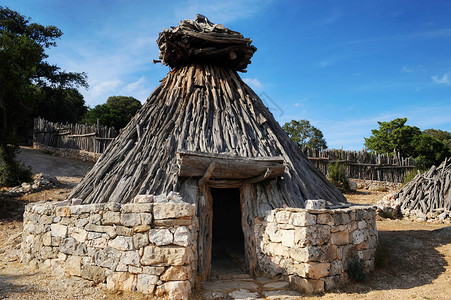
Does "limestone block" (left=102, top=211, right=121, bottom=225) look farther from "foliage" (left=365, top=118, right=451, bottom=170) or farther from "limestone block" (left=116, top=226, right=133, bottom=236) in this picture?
"foliage" (left=365, top=118, right=451, bottom=170)

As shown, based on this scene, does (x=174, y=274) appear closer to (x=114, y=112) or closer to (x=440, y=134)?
(x=114, y=112)

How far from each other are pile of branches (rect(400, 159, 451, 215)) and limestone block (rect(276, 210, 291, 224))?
9.16 metres

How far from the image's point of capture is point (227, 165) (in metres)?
6.62

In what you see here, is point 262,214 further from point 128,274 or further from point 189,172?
point 128,274

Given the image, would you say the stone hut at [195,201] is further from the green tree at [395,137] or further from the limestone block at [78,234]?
the green tree at [395,137]

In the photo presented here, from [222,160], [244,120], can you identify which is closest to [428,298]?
[222,160]

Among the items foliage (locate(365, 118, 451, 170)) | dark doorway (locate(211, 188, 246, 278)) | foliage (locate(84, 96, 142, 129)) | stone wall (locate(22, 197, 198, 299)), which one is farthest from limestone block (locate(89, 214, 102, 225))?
foliage (locate(365, 118, 451, 170))

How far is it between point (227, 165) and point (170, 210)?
197 cm

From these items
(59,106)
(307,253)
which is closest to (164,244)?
(307,253)

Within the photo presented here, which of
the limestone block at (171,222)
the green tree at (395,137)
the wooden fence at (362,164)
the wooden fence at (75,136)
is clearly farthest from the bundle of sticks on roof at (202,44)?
the green tree at (395,137)

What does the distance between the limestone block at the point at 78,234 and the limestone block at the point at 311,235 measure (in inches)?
153

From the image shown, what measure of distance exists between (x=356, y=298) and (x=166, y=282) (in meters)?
3.30

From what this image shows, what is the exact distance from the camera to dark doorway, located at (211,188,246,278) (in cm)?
760

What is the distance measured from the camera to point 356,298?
17.4 feet
